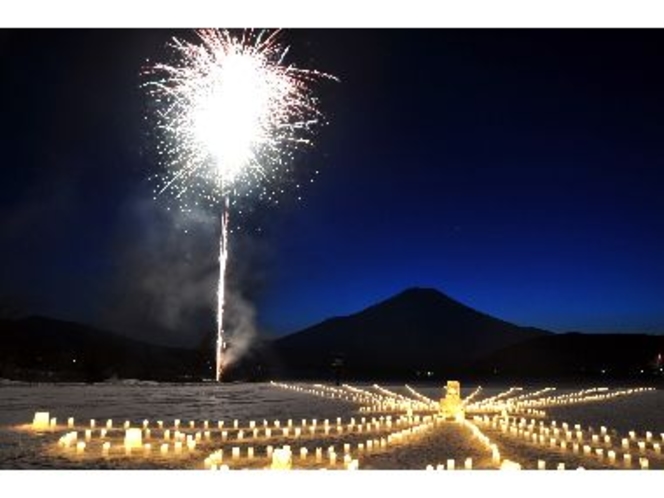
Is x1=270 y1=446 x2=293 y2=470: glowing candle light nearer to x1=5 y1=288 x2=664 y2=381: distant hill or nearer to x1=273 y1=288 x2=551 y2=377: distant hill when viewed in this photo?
x1=5 y1=288 x2=664 y2=381: distant hill

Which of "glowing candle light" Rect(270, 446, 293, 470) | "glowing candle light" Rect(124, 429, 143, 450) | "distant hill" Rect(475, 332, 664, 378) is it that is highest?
"distant hill" Rect(475, 332, 664, 378)

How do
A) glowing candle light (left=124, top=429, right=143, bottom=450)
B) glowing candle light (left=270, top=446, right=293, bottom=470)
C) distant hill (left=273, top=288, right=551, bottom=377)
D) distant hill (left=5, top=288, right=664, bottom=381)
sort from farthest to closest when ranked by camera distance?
distant hill (left=273, top=288, right=551, bottom=377), distant hill (left=5, top=288, right=664, bottom=381), glowing candle light (left=124, top=429, right=143, bottom=450), glowing candle light (left=270, top=446, right=293, bottom=470)

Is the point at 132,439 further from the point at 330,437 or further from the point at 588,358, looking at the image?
the point at 588,358

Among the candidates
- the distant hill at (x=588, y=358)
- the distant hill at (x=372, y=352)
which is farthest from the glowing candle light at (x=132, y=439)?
the distant hill at (x=588, y=358)

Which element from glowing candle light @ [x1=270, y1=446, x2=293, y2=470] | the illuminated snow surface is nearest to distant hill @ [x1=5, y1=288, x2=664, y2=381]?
the illuminated snow surface

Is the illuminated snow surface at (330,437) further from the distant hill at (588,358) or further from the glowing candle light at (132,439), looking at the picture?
the distant hill at (588,358)
